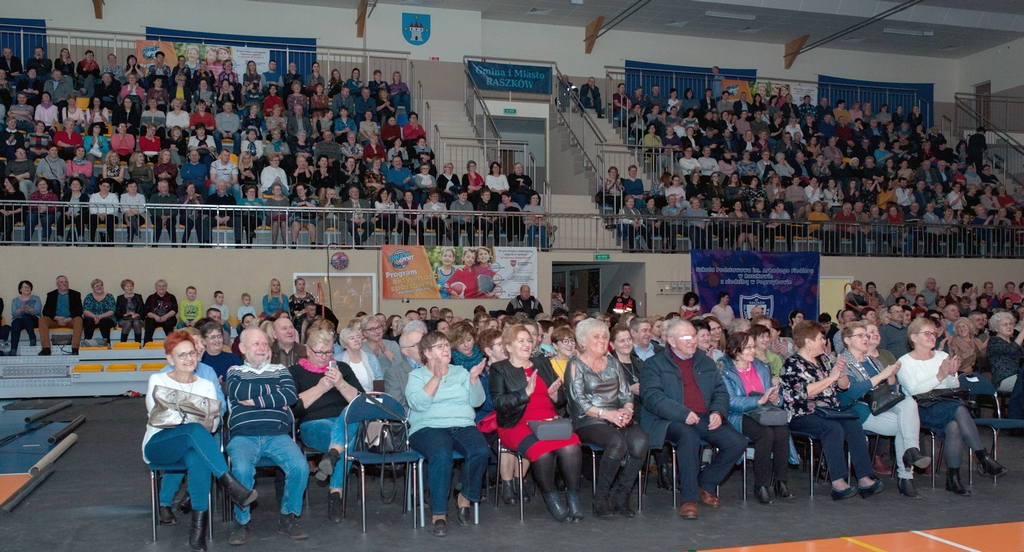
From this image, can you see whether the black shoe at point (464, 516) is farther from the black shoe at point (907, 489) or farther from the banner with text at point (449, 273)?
the banner with text at point (449, 273)

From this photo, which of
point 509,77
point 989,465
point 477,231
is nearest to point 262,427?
point 989,465

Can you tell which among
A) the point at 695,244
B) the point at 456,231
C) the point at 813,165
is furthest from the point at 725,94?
the point at 456,231

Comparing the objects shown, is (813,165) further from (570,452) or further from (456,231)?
(570,452)

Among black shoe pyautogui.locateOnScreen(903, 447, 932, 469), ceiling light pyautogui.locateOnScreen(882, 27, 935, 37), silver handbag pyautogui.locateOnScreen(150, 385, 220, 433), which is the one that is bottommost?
black shoe pyautogui.locateOnScreen(903, 447, 932, 469)

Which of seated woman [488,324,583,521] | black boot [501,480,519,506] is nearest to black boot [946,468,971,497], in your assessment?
seated woman [488,324,583,521]

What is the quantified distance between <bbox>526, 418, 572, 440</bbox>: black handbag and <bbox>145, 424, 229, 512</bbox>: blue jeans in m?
1.93

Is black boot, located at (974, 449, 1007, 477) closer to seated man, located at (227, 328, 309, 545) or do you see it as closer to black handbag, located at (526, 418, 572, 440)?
black handbag, located at (526, 418, 572, 440)

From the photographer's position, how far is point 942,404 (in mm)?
6598

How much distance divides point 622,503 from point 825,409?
68.4 inches

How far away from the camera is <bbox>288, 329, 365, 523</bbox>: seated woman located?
568 cm

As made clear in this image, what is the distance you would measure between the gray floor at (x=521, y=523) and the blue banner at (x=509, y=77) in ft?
47.4

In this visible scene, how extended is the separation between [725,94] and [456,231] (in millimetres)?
10098

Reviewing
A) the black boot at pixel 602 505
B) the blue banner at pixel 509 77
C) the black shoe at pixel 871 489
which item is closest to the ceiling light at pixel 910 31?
the blue banner at pixel 509 77

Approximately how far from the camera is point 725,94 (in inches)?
846
